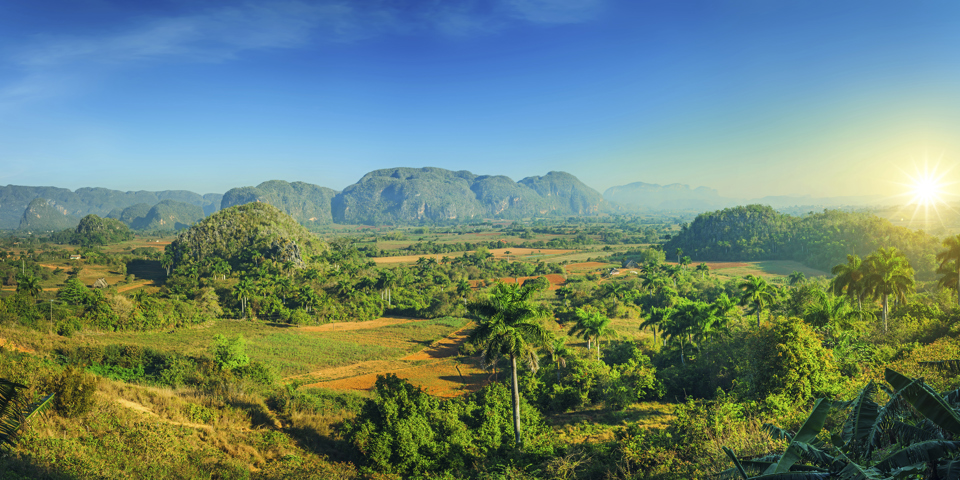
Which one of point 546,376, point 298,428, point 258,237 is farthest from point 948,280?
point 258,237

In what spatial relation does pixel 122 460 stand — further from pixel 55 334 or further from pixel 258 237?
pixel 258 237

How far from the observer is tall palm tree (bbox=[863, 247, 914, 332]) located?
25.5 meters

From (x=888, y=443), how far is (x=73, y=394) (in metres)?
20.3

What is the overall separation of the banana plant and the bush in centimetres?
1740

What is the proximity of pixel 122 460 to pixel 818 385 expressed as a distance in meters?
22.2

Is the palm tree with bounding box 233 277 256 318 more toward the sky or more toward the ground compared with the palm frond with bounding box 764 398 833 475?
more toward the ground

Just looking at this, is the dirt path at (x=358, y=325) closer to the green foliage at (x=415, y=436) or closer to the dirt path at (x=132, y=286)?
the green foliage at (x=415, y=436)

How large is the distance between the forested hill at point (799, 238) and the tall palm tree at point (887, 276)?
4951cm

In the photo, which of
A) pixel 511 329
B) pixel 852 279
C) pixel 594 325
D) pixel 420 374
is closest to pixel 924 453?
pixel 511 329

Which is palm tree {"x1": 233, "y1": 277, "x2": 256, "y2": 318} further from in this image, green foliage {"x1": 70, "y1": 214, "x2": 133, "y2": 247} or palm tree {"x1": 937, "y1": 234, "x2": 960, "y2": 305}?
green foliage {"x1": 70, "y1": 214, "x2": 133, "y2": 247}

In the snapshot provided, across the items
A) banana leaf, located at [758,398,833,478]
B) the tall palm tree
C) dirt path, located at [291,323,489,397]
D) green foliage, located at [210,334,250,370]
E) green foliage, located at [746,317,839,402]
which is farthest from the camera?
dirt path, located at [291,323,489,397]

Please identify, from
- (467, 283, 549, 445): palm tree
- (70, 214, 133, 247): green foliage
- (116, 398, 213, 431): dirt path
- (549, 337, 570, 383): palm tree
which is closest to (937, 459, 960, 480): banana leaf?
(467, 283, 549, 445): palm tree

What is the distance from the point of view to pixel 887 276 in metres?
25.6

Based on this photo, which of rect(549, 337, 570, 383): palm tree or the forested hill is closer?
rect(549, 337, 570, 383): palm tree
